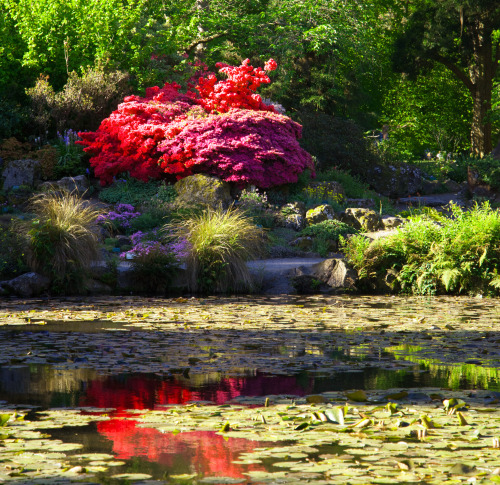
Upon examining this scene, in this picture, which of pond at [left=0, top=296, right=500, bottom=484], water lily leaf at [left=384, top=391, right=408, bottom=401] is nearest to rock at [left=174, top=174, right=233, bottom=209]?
pond at [left=0, top=296, right=500, bottom=484]

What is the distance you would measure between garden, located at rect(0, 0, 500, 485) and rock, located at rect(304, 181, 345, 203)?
6cm

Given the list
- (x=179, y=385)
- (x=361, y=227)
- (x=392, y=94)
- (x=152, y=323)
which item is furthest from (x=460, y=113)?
(x=179, y=385)

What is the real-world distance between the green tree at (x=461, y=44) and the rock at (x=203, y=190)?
10447 millimetres

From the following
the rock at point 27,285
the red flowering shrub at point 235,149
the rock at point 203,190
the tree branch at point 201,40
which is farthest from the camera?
the tree branch at point 201,40

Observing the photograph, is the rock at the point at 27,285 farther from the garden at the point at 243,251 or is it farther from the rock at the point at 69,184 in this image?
the rock at the point at 69,184

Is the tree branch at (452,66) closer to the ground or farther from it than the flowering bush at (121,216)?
farther from it

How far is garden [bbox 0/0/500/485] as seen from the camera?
3510 mm

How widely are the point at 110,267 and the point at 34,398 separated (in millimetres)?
6431

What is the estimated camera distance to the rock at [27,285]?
9.84m

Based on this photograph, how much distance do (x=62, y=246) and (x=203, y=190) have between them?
431cm

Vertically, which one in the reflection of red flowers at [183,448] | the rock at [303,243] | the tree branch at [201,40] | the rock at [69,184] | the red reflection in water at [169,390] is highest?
the tree branch at [201,40]

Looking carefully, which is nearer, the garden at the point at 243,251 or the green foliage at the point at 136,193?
the garden at the point at 243,251

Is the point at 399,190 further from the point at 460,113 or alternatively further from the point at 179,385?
the point at 179,385

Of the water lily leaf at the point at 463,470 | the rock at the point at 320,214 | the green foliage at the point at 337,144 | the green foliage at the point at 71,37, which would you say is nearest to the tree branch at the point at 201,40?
the green foliage at the point at 71,37
